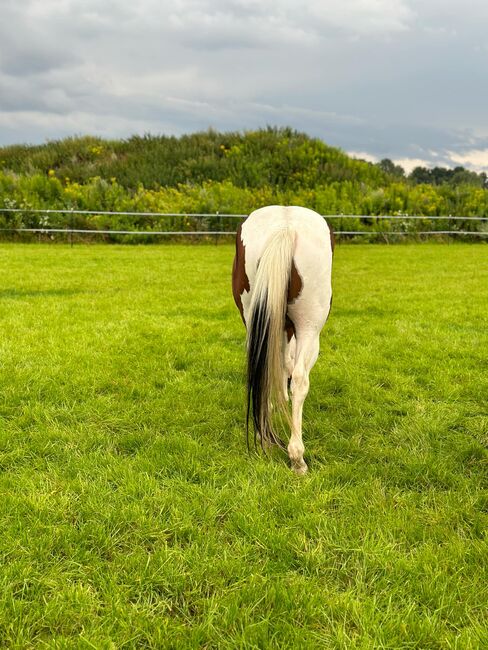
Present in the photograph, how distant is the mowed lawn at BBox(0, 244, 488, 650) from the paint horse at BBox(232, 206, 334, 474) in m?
0.35

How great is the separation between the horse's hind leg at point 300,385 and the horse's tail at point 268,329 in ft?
0.27

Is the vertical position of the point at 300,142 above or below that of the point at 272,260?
above

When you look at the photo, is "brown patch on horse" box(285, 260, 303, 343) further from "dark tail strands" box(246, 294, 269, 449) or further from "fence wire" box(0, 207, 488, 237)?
"fence wire" box(0, 207, 488, 237)

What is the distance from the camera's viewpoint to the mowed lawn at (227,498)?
74.2 inches

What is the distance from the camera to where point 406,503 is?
2.65 m

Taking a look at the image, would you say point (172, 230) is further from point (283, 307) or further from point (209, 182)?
point (283, 307)

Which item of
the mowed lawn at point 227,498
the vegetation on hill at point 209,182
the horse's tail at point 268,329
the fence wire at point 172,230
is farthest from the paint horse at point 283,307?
the vegetation on hill at point 209,182

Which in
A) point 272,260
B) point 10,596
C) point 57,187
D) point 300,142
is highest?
point 300,142

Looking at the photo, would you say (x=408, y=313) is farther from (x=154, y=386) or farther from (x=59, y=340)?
(x=59, y=340)

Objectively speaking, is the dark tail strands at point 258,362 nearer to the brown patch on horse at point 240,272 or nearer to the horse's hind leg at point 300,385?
the horse's hind leg at point 300,385

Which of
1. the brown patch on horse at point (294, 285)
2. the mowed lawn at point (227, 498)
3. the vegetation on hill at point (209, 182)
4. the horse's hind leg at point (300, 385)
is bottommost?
the mowed lawn at point (227, 498)

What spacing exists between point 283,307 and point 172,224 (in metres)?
13.4

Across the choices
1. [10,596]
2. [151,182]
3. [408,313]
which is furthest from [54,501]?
[151,182]

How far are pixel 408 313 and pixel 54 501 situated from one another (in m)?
5.76
